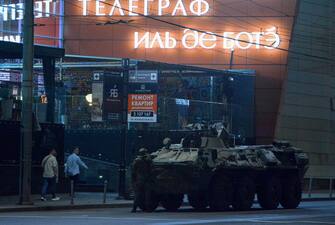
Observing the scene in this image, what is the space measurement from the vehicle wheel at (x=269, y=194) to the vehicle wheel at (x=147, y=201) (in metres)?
3.80

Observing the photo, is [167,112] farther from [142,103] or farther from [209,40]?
[209,40]

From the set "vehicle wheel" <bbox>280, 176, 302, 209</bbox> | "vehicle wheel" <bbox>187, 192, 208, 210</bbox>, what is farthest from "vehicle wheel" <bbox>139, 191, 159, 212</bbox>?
"vehicle wheel" <bbox>280, 176, 302, 209</bbox>

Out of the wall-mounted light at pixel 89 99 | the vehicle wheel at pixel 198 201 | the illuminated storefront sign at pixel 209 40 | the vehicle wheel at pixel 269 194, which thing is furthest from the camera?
the illuminated storefront sign at pixel 209 40

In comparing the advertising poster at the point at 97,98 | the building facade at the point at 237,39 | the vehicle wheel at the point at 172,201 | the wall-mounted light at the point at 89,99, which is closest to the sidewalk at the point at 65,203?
the vehicle wheel at the point at 172,201

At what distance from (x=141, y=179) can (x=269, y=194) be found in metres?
4.55

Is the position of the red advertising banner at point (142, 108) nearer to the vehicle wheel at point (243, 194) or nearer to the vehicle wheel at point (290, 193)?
the vehicle wheel at point (243, 194)

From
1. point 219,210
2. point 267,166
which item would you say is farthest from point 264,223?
point 267,166

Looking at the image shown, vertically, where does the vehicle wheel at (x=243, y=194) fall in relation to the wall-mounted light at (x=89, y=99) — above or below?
below

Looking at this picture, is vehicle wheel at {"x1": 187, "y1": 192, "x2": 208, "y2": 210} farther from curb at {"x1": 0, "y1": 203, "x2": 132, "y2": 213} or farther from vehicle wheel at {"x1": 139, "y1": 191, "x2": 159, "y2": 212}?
curb at {"x1": 0, "y1": 203, "x2": 132, "y2": 213}

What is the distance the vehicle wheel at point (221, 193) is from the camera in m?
22.0

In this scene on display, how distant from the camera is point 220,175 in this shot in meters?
22.3

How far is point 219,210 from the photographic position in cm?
2219

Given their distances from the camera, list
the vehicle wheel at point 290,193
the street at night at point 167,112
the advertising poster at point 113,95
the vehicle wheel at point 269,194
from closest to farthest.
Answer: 1. the street at night at point 167,112
2. the vehicle wheel at point 269,194
3. the vehicle wheel at point 290,193
4. the advertising poster at point 113,95

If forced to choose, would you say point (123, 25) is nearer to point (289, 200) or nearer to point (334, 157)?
point (334, 157)
